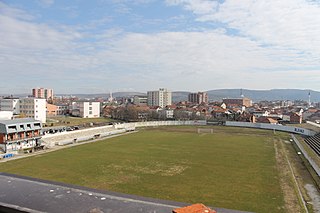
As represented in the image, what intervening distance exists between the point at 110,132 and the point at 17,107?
2488cm

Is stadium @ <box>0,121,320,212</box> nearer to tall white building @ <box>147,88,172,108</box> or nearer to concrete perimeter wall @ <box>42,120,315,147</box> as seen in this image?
concrete perimeter wall @ <box>42,120,315,147</box>

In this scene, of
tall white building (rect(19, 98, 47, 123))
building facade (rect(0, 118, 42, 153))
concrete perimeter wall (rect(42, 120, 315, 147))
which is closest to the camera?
building facade (rect(0, 118, 42, 153))

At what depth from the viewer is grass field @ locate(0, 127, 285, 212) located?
14.7 meters

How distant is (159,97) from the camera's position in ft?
409

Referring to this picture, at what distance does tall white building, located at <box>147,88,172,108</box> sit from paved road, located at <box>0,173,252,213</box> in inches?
4489

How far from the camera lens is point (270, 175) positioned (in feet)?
62.5

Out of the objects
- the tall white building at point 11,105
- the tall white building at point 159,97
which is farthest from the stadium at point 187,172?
the tall white building at point 159,97

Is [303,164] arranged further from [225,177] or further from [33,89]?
[33,89]

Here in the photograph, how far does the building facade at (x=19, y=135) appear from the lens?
83.8 ft

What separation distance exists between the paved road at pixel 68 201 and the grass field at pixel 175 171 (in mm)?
5119

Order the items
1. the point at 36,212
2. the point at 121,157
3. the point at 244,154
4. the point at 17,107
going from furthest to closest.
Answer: the point at 17,107 < the point at 244,154 < the point at 121,157 < the point at 36,212

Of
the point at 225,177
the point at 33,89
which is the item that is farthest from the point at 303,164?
the point at 33,89

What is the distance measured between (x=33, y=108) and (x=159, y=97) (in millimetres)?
76556

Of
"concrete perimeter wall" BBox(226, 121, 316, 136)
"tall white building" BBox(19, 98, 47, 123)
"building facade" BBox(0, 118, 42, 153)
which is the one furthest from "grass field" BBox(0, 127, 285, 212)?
"tall white building" BBox(19, 98, 47, 123)
